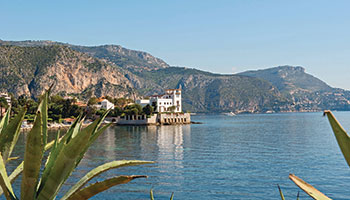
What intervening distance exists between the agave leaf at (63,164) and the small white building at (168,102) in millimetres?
134975

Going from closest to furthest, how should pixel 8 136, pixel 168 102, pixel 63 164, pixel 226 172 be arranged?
pixel 63 164 < pixel 8 136 < pixel 226 172 < pixel 168 102

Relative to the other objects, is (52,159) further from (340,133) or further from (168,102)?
(168,102)

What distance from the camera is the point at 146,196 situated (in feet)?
76.7

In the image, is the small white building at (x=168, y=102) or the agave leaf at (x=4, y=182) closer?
the agave leaf at (x=4, y=182)

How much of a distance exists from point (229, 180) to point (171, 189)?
5094 millimetres

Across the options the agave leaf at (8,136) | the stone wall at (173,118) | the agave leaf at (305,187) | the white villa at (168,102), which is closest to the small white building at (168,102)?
the white villa at (168,102)

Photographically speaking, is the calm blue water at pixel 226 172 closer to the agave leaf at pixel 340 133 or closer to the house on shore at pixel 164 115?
the agave leaf at pixel 340 133

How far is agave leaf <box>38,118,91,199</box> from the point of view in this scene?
3561 millimetres

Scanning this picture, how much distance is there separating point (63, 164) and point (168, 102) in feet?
459

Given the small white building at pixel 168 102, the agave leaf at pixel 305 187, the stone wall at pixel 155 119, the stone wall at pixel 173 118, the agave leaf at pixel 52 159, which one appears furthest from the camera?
the small white building at pixel 168 102

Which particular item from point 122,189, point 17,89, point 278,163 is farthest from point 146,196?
point 17,89

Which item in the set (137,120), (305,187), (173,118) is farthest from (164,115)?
(305,187)

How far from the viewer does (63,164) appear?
3.69 metres

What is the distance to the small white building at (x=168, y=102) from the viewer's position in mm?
140275
